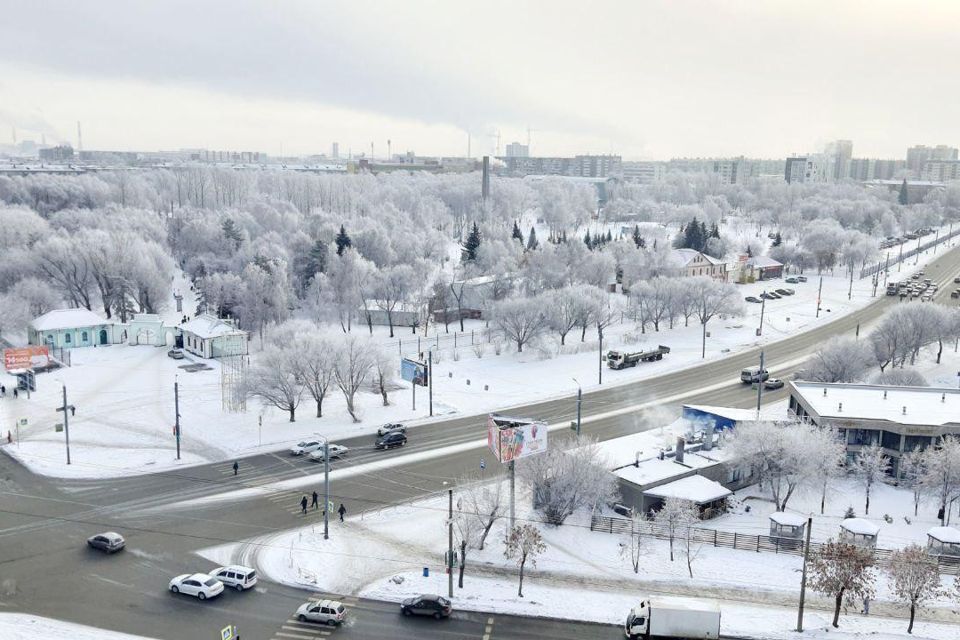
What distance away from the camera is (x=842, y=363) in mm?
49406

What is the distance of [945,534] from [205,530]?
28.6 m

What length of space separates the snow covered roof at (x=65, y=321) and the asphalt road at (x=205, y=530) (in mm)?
25437

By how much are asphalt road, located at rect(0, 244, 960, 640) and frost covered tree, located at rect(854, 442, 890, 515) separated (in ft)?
35.2

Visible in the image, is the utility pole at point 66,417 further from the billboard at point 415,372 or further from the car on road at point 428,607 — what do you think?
the car on road at point 428,607

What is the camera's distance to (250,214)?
11350 cm

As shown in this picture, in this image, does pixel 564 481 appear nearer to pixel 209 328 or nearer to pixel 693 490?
pixel 693 490

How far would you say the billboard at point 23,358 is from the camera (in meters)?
51.8

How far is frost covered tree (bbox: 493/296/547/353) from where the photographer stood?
6122cm

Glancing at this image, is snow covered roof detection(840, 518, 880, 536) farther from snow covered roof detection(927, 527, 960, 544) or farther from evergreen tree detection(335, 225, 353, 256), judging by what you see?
evergreen tree detection(335, 225, 353, 256)

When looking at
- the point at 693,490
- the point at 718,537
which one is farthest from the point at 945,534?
the point at 693,490

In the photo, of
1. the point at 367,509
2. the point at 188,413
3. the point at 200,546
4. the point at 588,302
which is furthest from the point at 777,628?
the point at 588,302

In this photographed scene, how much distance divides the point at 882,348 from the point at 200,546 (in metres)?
46.8

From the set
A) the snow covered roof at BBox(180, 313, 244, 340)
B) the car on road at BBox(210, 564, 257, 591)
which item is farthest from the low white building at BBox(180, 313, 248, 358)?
the car on road at BBox(210, 564, 257, 591)

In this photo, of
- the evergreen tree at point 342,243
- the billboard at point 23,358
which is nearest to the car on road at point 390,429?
the billboard at point 23,358
